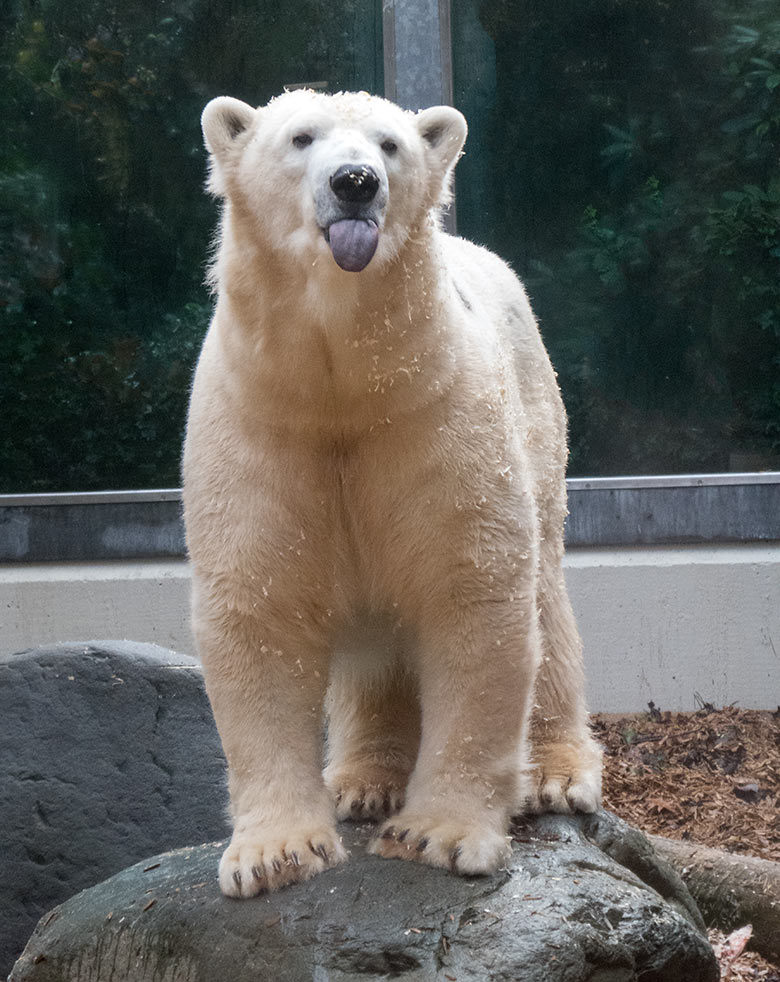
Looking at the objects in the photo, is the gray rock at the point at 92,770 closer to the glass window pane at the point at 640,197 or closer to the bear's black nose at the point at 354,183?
the bear's black nose at the point at 354,183

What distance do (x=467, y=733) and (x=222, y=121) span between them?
1478 mm

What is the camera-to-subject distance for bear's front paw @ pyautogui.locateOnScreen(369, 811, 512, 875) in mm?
2754

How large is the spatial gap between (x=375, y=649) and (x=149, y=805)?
1369 millimetres

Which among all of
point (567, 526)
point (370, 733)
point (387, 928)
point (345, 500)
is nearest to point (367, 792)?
point (370, 733)

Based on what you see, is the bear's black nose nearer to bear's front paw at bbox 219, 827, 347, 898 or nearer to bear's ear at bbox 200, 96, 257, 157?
bear's ear at bbox 200, 96, 257, 157

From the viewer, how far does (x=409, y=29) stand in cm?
586

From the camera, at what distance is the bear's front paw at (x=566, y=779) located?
A: 324 centimetres

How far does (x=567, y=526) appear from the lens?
6.16 metres

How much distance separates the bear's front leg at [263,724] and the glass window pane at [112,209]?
132 inches

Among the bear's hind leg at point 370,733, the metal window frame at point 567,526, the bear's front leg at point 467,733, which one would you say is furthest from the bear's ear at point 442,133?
the metal window frame at point 567,526

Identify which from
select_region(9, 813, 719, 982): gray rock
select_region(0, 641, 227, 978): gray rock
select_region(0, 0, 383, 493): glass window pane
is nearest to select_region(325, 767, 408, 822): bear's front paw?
select_region(9, 813, 719, 982): gray rock

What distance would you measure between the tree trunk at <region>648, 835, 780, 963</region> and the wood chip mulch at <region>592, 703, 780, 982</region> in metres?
0.09

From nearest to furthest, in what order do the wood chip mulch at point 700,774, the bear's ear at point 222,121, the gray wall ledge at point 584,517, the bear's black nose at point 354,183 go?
the bear's black nose at point 354,183 < the bear's ear at point 222,121 < the wood chip mulch at point 700,774 < the gray wall ledge at point 584,517

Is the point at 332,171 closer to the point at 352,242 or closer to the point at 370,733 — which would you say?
the point at 352,242
